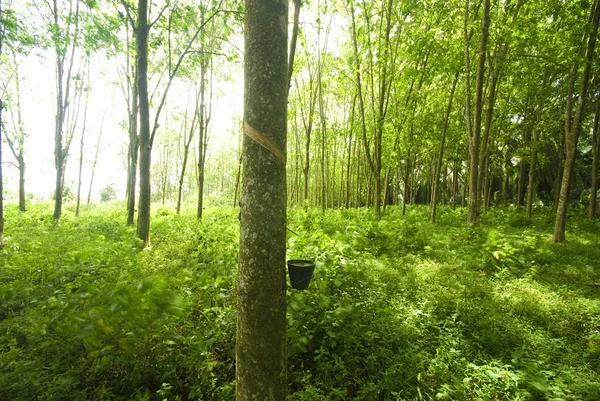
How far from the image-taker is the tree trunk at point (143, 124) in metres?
7.79

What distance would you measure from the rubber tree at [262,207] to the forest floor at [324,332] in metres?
0.87

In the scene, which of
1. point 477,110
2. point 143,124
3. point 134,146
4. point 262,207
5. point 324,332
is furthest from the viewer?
point 134,146

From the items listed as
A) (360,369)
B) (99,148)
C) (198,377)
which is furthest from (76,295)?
(99,148)

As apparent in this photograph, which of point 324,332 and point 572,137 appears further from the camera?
point 572,137

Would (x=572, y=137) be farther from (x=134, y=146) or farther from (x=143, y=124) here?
(x=134, y=146)

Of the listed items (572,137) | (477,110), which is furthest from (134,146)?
(572,137)

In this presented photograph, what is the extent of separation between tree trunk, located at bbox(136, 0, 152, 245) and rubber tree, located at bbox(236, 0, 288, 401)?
738 centimetres

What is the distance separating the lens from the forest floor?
9.05ft

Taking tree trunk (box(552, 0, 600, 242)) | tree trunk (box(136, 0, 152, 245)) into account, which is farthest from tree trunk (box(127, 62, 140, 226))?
tree trunk (box(552, 0, 600, 242))

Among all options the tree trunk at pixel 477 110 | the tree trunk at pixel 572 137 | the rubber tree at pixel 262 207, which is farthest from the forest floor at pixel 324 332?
the tree trunk at pixel 477 110

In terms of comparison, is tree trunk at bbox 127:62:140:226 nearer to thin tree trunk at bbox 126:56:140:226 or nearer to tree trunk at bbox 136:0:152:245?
thin tree trunk at bbox 126:56:140:226

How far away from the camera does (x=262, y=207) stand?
2.11m

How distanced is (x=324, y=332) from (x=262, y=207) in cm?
237

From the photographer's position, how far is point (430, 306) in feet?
14.4
